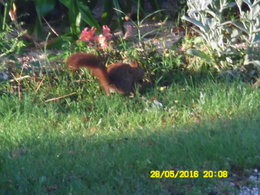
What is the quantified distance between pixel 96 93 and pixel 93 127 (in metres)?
1.04

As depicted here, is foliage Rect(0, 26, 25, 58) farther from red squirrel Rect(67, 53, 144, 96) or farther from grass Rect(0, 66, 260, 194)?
red squirrel Rect(67, 53, 144, 96)

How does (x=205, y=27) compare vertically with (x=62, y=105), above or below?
above

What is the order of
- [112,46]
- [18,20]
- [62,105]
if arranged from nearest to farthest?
[62,105]
[112,46]
[18,20]

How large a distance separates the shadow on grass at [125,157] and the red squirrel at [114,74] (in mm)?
1060

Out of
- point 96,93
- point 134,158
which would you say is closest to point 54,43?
point 96,93

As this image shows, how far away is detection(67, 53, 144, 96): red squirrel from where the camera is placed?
7571 mm

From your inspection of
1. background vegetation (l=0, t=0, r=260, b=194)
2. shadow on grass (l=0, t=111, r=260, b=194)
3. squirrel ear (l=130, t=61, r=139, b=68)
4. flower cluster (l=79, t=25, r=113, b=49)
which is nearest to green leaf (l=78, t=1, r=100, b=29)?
background vegetation (l=0, t=0, r=260, b=194)

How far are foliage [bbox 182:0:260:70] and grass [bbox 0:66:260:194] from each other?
42 centimetres

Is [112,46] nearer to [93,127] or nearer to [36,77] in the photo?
[36,77]

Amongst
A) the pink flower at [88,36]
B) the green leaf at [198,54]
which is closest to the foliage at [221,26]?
the green leaf at [198,54]

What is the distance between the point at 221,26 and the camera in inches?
315

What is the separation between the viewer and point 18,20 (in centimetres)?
962
